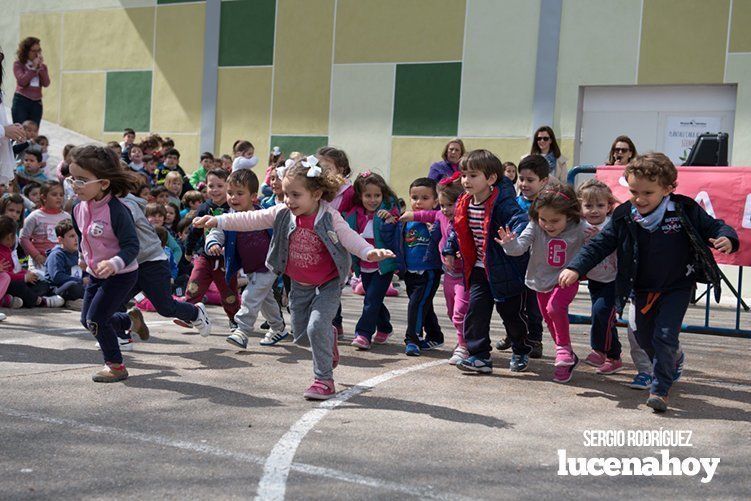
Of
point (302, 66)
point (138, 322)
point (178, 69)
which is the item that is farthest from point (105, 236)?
point (178, 69)

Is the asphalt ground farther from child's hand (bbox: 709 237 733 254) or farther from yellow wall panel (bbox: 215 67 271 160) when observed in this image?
yellow wall panel (bbox: 215 67 271 160)

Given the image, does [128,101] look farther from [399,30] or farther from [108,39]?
[399,30]

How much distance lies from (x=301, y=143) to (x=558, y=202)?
38.8 ft

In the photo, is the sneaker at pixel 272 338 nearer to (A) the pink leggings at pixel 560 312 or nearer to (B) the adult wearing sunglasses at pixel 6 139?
(A) the pink leggings at pixel 560 312

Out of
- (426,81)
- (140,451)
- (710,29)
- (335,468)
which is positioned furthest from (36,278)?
(710,29)

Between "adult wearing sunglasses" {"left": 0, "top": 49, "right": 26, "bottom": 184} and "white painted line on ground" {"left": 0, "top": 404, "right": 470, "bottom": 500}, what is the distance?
11.3 feet

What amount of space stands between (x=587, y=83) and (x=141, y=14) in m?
10.2

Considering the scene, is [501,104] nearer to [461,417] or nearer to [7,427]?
[461,417]

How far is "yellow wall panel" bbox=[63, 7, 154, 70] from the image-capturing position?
791 inches

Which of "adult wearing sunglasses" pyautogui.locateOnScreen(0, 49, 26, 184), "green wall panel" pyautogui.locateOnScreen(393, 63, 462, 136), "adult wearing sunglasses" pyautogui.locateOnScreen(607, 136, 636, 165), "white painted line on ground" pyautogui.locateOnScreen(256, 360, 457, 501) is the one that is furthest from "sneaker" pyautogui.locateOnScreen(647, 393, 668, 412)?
"green wall panel" pyautogui.locateOnScreen(393, 63, 462, 136)

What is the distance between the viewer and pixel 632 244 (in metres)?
6.37

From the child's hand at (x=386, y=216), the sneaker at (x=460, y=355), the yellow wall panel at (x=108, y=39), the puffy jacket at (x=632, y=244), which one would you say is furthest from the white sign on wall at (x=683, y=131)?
the yellow wall panel at (x=108, y=39)

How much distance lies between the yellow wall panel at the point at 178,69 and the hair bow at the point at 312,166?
1364 centimetres

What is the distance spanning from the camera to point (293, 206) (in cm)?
636
